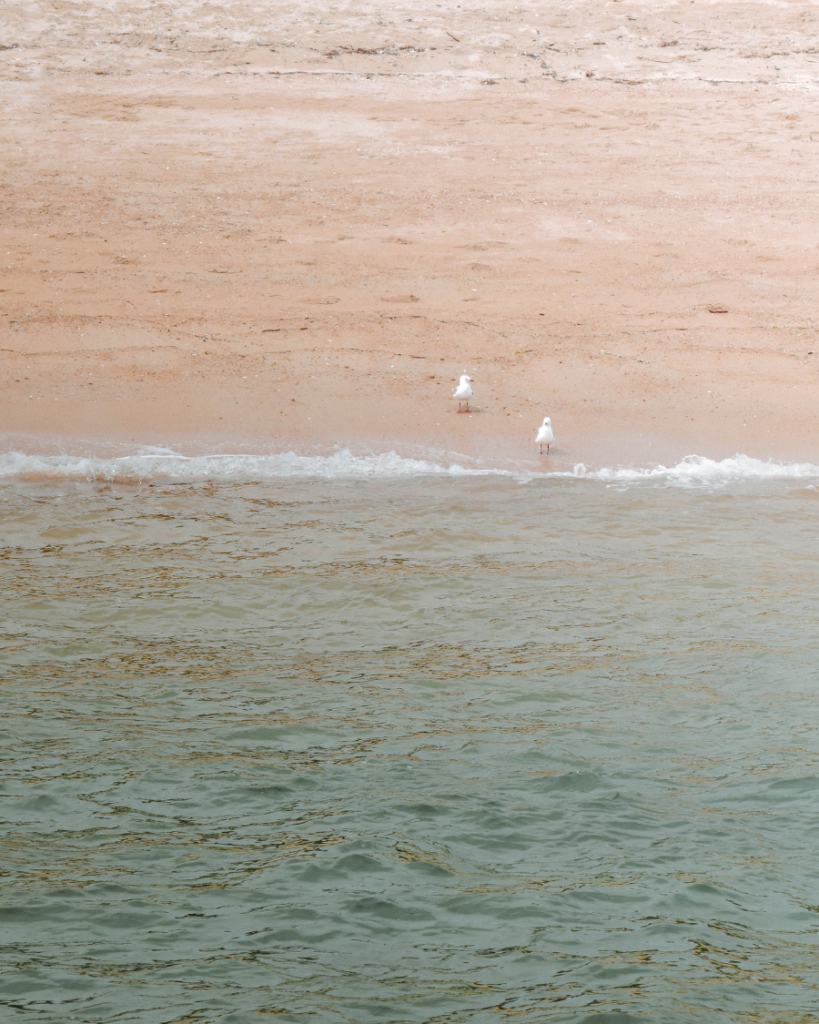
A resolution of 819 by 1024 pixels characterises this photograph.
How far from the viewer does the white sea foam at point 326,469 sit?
794 centimetres

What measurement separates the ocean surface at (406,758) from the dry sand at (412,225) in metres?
1.39

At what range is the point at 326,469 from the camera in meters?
8.14

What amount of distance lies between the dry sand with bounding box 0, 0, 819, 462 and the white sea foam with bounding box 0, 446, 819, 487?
10.5 inches

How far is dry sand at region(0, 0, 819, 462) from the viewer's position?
352 inches

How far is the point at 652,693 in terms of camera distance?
16.8 feet

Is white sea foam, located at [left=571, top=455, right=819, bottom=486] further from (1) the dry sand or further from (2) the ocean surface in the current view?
(2) the ocean surface

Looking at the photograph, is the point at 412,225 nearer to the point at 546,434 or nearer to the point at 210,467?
the point at 546,434

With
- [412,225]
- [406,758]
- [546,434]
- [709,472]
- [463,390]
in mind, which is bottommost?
[406,758]

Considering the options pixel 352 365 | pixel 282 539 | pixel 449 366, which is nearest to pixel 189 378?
pixel 352 365

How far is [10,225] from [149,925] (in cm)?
856

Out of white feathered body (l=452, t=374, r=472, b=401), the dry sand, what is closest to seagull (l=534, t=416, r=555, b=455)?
the dry sand

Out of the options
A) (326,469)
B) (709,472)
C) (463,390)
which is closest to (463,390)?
(463,390)

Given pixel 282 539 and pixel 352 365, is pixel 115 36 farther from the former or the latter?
pixel 282 539

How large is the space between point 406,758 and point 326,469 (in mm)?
3894
